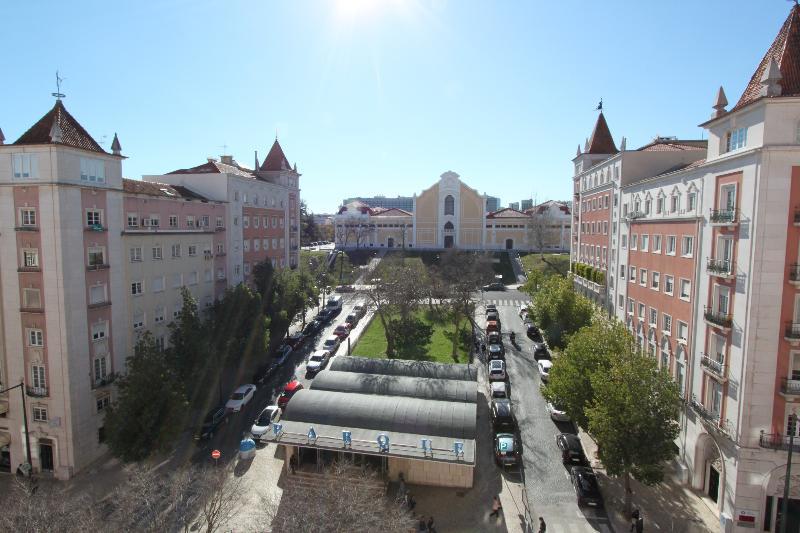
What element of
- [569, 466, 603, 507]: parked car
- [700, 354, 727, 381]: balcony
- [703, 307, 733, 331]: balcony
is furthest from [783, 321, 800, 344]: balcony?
[569, 466, 603, 507]: parked car

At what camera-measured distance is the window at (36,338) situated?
1088 inches

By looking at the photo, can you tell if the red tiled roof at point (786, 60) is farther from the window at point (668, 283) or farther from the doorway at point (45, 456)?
the doorway at point (45, 456)

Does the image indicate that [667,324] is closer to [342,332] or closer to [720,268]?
[720,268]

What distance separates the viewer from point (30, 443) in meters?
28.2

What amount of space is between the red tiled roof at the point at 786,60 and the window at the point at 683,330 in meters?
12.0

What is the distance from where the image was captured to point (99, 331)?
97.6ft

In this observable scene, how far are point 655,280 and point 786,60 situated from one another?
1488 centimetres

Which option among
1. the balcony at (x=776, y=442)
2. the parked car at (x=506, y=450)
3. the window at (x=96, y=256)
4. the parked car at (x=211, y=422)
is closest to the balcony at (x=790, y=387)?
the balcony at (x=776, y=442)

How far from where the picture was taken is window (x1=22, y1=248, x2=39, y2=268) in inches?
1076

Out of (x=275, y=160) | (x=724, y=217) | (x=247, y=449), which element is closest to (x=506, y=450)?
(x=247, y=449)

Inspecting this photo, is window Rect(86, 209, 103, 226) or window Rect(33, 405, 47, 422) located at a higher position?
window Rect(86, 209, 103, 226)

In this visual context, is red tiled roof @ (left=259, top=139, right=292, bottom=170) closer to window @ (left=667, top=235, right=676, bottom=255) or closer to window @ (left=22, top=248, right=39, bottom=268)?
window @ (left=22, top=248, right=39, bottom=268)

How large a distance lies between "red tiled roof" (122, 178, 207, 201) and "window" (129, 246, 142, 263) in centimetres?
386

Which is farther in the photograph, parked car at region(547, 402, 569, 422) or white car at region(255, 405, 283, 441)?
parked car at region(547, 402, 569, 422)
